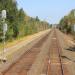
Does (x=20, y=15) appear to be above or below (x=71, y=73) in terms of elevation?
above

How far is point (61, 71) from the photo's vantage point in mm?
18891

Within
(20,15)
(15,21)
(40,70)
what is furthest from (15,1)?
(40,70)

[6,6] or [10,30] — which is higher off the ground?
[6,6]

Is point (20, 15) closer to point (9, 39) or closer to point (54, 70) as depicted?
point (9, 39)

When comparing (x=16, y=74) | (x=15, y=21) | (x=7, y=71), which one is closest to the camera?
(x=16, y=74)

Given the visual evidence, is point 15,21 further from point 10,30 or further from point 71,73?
point 71,73

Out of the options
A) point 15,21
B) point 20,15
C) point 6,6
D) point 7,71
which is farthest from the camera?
point 20,15

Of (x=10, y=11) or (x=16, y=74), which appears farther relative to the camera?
(x=10, y=11)

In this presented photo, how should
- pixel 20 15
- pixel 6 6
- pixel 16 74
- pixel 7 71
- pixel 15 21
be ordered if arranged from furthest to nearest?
pixel 20 15, pixel 15 21, pixel 6 6, pixel 7 71, pixel 16 74

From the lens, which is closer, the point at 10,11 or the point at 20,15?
the point at 10,11

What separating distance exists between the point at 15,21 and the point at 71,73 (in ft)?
103

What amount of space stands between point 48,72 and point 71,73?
138cm

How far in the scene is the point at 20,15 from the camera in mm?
56250

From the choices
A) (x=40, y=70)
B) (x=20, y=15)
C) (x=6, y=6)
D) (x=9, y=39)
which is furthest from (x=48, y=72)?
(x=20, y=15)
